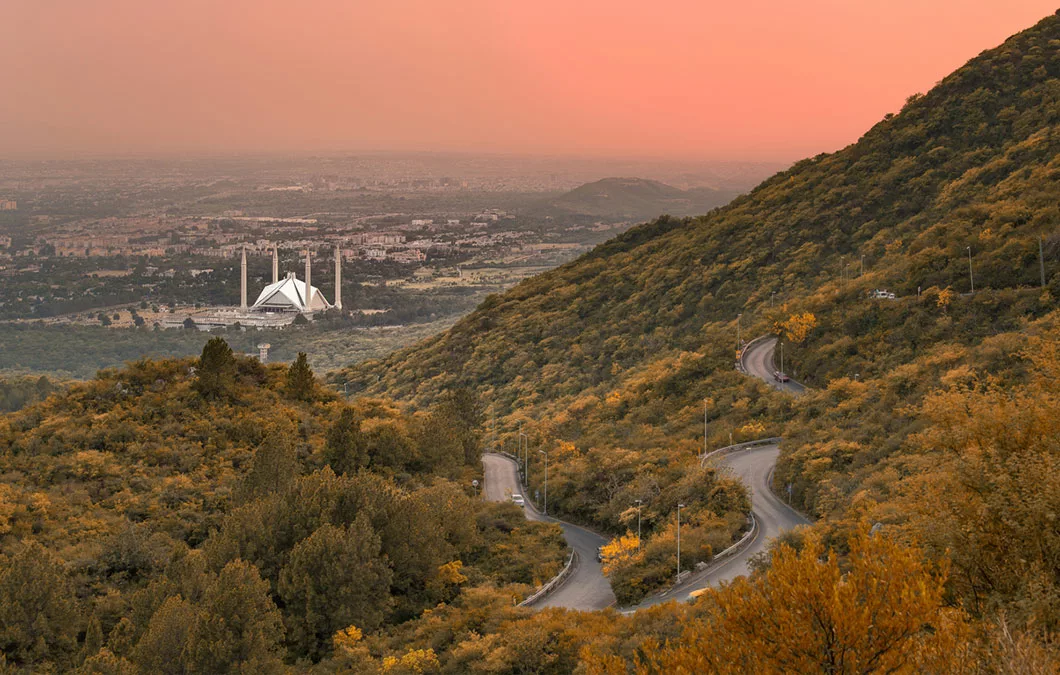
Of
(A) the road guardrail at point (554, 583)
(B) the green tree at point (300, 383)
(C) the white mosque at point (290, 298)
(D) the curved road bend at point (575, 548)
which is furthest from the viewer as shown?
(C) the white mosque at point (290, 298)

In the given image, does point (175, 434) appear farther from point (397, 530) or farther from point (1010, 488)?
point (1010, 488)

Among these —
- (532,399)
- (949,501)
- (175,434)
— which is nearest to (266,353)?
(532,399)

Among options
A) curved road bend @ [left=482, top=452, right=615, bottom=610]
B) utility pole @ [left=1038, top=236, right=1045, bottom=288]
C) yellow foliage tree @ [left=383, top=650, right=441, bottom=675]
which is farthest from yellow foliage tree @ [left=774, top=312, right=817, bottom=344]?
yellow foliage tree @ [left=383, top=650, right=441, bottom=675]

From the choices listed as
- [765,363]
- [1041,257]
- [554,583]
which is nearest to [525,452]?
[765,363]

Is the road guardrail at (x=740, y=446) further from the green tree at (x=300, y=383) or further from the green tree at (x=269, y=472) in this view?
the green tree at (x=300, y=383)

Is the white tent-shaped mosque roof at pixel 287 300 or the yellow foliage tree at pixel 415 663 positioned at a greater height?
the yellow foliage tree at pixel 415 663

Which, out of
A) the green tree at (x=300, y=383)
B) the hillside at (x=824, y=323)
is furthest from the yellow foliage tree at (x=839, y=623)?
the green tree at (x=300, y=383)
